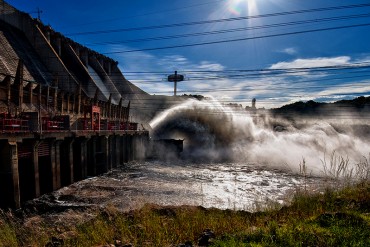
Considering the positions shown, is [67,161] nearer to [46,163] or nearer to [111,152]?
[46,163]

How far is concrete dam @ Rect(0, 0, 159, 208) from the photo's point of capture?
613 inches

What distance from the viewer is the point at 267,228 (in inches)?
199

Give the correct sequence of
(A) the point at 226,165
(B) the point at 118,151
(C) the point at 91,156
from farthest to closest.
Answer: (A) the point at 226,165 → (B) the point at 118,151 → (C) the point at 91,156

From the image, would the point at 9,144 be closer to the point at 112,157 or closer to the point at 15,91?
the point at 15,91

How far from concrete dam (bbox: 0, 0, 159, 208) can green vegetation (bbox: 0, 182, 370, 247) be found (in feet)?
33.1

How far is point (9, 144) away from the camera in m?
13.6

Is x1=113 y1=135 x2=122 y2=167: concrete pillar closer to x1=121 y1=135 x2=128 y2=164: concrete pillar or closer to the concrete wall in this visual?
the concrete wall

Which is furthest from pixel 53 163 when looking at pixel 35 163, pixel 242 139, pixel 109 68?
pixel 109 68

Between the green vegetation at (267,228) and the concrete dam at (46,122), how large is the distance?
10103 mm

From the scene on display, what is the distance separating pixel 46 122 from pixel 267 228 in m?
17.2

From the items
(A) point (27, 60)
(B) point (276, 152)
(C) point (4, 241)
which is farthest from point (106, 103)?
(C) point (4, 241)

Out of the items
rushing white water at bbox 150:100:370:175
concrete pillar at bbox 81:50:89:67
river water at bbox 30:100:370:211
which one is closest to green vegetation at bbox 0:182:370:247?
river water at bbox 30:100:370:211

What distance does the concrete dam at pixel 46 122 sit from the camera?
51.1 ft

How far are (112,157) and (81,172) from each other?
7.92 m
